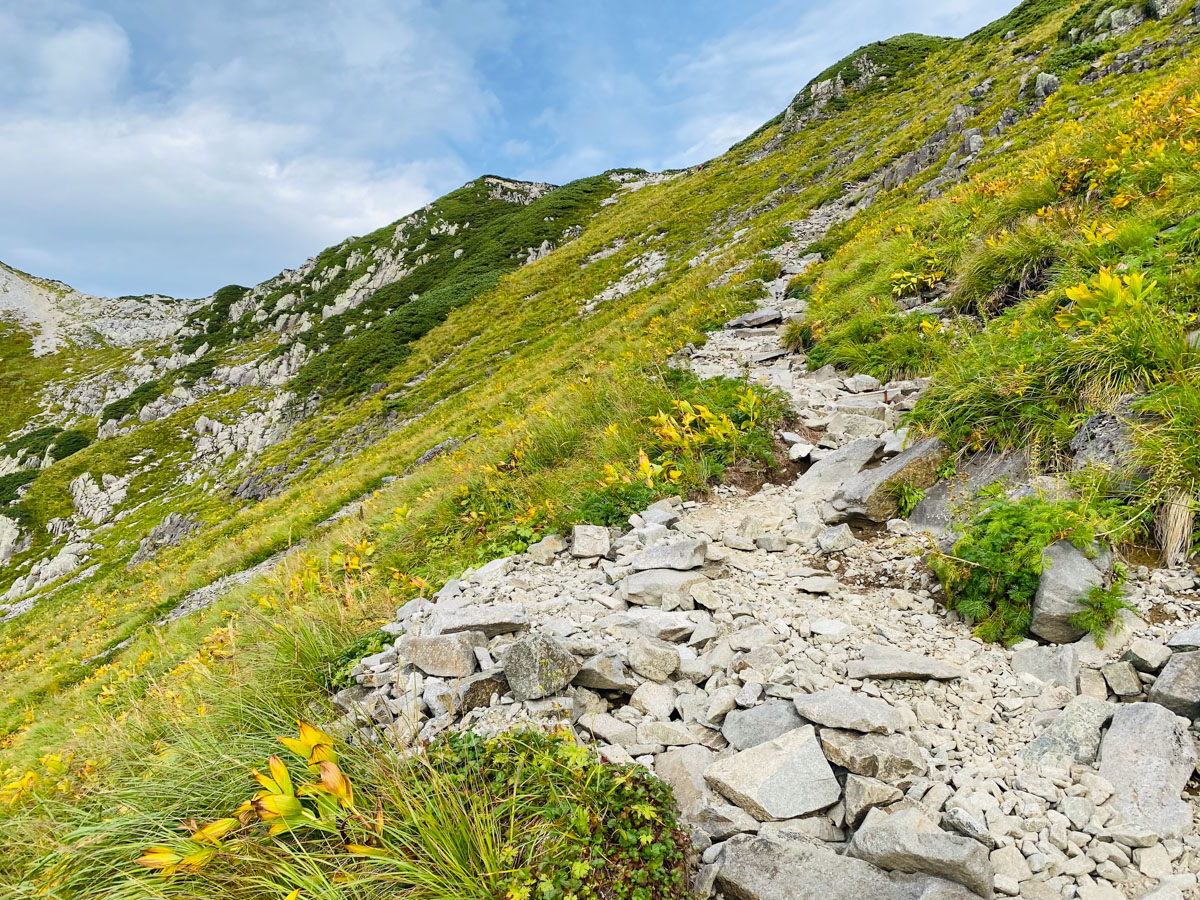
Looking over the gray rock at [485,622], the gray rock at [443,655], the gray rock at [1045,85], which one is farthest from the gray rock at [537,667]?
the gray rock at [1045,85]

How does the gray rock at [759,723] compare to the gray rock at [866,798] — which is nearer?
the gray rock at [866,798]

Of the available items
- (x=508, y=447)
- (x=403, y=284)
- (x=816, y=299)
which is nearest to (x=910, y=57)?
(x=403, y=284)

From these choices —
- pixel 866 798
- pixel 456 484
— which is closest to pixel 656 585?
pixel 866 798

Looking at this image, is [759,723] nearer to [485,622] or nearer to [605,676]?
[605,676]

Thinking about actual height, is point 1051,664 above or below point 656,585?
below

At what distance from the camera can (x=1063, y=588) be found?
354 cm

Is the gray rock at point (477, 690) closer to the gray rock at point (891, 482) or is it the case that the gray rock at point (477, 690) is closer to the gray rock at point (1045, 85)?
the gray rock at point (891, 482)

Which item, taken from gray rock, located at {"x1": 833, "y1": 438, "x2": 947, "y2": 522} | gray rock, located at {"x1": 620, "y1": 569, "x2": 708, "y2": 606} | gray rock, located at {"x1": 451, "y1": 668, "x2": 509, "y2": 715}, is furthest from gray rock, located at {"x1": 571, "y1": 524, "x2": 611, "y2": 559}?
gray rock, located at {"x1": 833, "y1": 438, "x2": 947, "y2": 522}

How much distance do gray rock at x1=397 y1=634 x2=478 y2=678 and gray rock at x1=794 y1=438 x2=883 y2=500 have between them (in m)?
3.98

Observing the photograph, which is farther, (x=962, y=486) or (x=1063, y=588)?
(x=962, y=486)

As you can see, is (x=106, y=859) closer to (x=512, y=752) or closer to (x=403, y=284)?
(x=512, y=752)

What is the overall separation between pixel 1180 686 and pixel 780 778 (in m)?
2.01

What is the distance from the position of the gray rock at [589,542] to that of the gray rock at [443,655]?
1.91m

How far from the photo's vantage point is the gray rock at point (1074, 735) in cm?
278
